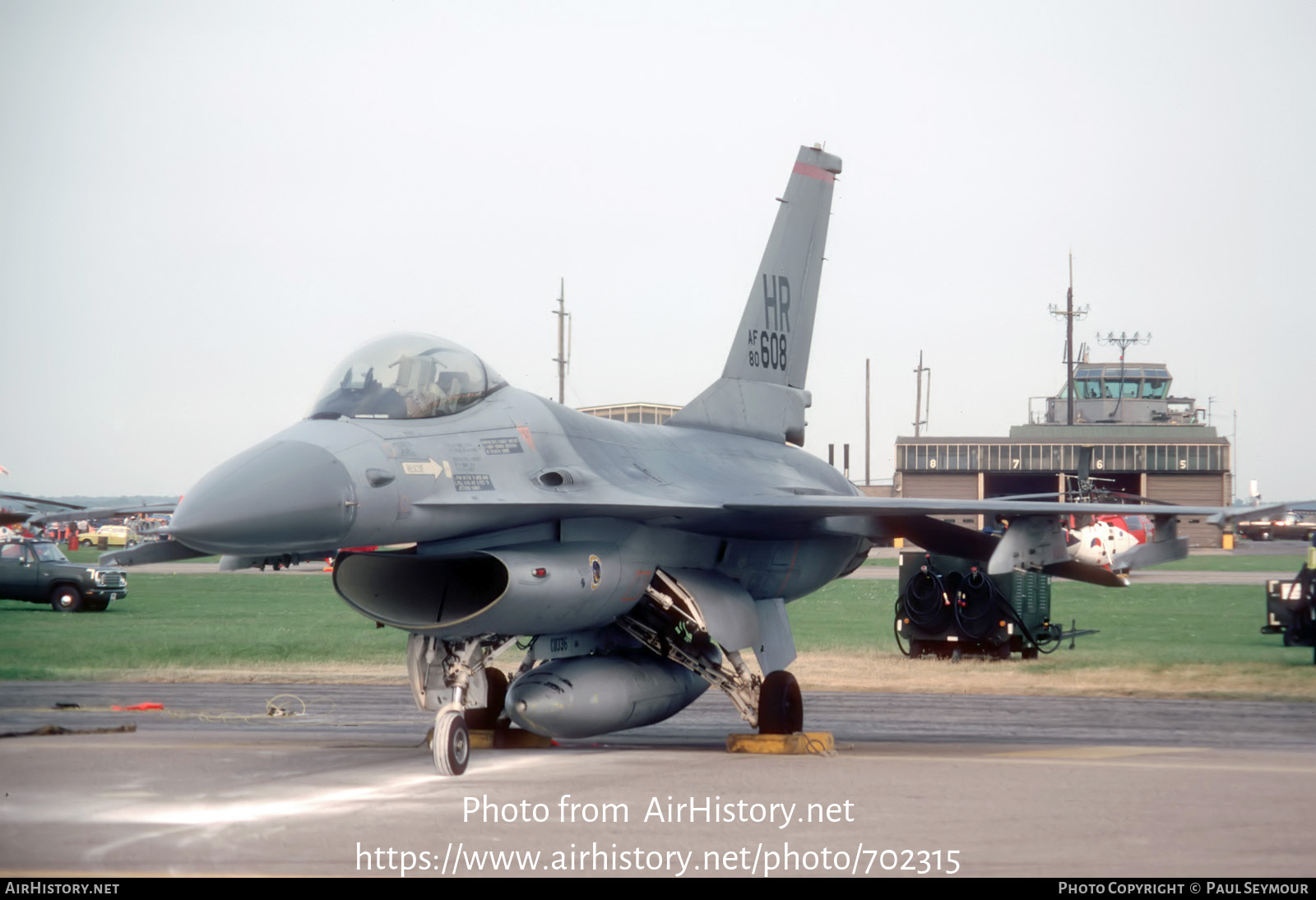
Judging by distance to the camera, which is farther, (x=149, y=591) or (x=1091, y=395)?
(x=1091, y=395)

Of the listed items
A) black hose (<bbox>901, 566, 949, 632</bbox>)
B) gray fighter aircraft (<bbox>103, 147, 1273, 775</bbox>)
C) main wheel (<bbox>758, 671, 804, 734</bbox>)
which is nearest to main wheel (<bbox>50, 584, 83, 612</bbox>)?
black hose (<bbox>901, 566, 949, 632</bbox>)

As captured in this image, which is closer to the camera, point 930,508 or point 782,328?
point 930,508

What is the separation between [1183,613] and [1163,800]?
81.3 ft

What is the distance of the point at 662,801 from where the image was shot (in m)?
8.96

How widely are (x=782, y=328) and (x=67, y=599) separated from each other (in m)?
24.2

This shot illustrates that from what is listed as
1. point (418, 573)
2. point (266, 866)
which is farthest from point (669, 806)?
point (418, 573)

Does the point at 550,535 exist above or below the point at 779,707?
above

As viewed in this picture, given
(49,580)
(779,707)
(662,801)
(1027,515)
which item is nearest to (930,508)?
(1027,515)

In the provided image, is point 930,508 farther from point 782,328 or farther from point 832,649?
point 832,649

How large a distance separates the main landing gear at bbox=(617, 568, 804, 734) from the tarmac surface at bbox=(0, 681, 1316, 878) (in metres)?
0.57

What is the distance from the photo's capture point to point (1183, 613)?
1266 inches

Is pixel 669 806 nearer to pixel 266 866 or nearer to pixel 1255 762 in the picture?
pixel 266 866

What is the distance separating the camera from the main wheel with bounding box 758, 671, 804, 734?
1292cm

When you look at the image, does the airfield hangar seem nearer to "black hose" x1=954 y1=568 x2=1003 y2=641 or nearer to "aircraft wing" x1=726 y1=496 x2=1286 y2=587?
"black hose" x1=954 y1=568 x2=1003 y2=641
